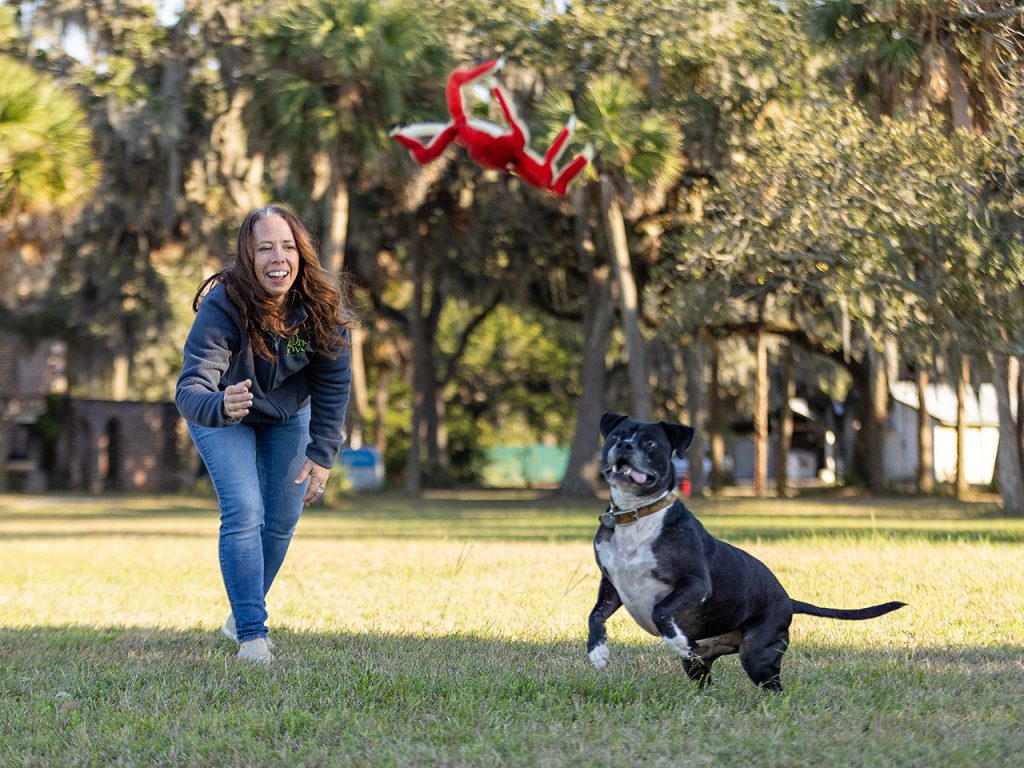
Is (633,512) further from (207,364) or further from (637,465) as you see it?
(207,364)

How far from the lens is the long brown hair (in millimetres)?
6012

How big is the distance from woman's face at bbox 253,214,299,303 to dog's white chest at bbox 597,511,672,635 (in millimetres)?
1941

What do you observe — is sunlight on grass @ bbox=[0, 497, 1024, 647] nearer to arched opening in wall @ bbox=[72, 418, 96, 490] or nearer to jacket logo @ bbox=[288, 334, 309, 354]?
jacket logo @ bbox=[288, 334, 309, 354]

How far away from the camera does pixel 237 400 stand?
5.50 m

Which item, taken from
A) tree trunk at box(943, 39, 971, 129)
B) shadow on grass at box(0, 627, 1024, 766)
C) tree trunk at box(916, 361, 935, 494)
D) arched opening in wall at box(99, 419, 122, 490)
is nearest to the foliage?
tree trunk at box(943, 39, 971, 129)

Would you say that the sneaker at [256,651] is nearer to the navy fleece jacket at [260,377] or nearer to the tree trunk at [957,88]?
the navy fleece jacket at [260,377]

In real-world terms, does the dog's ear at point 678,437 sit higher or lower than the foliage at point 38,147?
lower

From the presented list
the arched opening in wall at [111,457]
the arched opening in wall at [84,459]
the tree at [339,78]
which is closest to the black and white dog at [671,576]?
the tree at [339,78]

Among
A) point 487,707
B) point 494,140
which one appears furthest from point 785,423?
point 487,707

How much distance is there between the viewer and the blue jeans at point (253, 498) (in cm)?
598

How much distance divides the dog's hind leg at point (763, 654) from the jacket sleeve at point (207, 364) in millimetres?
2308

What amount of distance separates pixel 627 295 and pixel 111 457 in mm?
22928

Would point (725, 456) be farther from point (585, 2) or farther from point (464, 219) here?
point (585, 2)

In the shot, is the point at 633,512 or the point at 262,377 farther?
the point at 262,377
